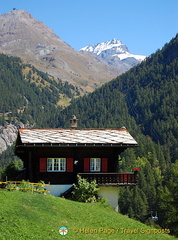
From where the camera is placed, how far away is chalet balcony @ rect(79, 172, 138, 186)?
34812 millimetres

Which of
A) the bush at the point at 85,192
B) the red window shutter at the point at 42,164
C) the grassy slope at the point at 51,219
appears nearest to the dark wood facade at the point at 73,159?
the red window shutter at the point at 42,164

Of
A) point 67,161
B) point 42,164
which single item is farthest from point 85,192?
point 42,164

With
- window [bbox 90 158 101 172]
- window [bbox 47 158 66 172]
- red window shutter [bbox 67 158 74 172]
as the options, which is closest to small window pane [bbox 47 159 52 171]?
window [bbox 47 158 66 172]

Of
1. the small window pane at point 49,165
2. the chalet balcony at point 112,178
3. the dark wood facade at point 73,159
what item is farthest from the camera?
the small window pane at point 49,165

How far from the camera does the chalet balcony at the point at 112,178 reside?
3481cm

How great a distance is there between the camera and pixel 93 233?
22609 millimetres

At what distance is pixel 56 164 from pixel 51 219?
1335 centimetres

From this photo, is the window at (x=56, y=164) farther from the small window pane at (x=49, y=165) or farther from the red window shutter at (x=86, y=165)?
the red window shutter at (x=86, y=165)

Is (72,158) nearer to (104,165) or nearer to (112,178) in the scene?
(104,165)

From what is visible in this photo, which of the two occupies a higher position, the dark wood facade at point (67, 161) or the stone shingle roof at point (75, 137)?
the stone shingle roof at point (75, 137)

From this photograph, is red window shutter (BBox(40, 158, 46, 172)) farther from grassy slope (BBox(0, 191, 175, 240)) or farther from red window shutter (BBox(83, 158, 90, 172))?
grassy slope (BBox(0, 191, 175, 240))

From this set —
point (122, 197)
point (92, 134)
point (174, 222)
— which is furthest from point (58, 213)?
point (122, 197)

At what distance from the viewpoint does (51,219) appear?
23.1 m

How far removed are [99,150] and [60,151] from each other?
120 inches
